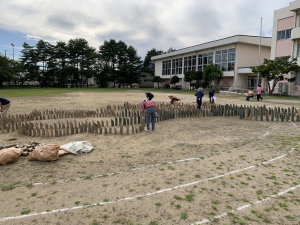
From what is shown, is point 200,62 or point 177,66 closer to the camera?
point 200,62

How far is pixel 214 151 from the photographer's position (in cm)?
621

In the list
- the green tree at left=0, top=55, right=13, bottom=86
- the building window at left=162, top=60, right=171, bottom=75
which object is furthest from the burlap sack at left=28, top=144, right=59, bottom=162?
the building window at left=162, top=60, right=171, bottom=75

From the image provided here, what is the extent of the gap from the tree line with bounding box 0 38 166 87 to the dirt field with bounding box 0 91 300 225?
174ft

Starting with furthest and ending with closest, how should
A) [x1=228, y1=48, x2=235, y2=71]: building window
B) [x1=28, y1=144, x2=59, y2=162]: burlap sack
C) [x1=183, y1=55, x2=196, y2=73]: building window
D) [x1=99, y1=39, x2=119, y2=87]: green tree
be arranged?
[x1=99, y1=39, x2=119, y2=87]: green tree, [x1=183, y1=55, x2=196, y2=73]: building window, [x1=228, y1=48, x2=235, y2=71]: building window, [x1=28, y1=144, x2=59, y2=162]: burlap sack

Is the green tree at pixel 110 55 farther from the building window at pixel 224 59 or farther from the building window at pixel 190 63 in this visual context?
the building window at pixel 224 59

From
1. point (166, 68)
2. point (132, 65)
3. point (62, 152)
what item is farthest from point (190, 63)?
point (62, 152)

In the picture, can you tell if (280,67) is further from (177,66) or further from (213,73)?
(177,66)

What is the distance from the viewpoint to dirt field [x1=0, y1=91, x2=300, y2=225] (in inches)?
129

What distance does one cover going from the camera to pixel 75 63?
57.0 m

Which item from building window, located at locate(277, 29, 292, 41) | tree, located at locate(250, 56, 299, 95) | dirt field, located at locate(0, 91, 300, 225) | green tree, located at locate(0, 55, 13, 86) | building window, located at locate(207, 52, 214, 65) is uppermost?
building window, located at locate(277, 29, 292, 41)

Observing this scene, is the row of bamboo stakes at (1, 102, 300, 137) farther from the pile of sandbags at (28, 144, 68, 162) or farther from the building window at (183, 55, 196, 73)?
the building window at (183, 55, 196, 73)

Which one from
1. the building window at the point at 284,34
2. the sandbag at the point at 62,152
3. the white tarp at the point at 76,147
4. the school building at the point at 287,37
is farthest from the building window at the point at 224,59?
the sandbag at the point at 62,152

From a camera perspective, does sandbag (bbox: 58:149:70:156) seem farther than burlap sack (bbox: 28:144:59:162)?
Yes

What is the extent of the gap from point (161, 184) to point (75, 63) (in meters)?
58.2
